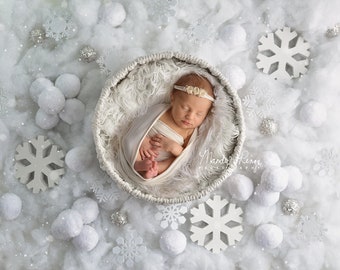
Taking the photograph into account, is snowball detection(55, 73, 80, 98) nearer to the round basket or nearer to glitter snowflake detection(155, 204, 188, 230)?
the round basket

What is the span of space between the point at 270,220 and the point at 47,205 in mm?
610

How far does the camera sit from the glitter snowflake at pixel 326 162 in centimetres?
152

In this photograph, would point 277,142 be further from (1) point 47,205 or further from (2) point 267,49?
(1) point 47,205

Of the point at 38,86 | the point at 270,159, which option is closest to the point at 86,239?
the point at 38,86

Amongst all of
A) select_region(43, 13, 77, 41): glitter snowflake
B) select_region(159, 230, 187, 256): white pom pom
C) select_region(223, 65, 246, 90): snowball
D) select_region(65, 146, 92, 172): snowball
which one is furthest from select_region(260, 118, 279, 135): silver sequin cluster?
select_region(43, 13, 77, 41): glitter snowflake

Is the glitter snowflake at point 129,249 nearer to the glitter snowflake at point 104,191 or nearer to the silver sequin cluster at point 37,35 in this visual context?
the glitter snowflake at point 104,191

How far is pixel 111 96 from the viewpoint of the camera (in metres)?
1.44

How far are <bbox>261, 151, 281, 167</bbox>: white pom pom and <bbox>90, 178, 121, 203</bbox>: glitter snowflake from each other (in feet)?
1.33

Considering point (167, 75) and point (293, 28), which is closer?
point (167, 75)

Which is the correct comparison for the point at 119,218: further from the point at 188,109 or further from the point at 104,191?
the point at 188,109

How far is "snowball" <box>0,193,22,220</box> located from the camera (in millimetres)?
1479

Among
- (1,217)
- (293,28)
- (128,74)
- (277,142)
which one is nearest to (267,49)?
(293,28)

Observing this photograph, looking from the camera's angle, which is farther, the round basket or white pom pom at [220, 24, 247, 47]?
white pom pom at [220, 24, 247, 47]

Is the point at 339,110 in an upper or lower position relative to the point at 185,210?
upper
